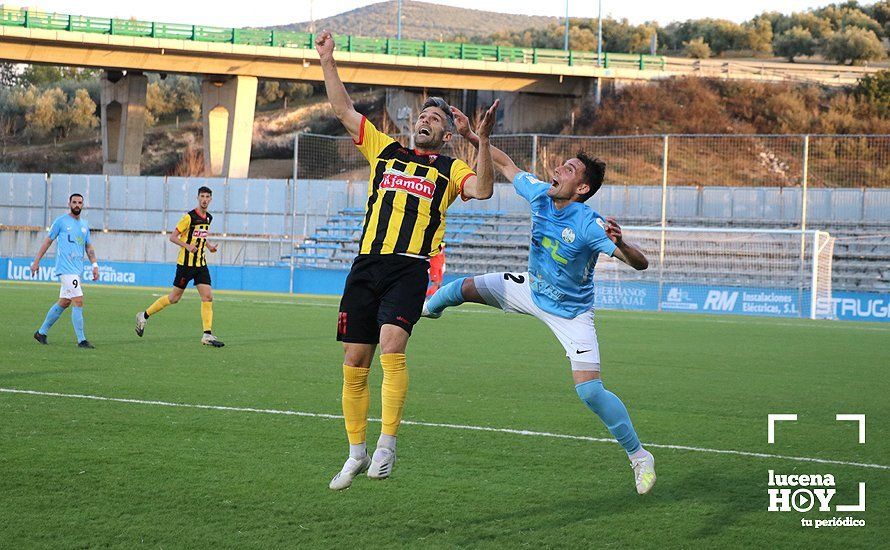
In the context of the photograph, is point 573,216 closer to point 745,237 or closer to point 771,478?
point 771,478

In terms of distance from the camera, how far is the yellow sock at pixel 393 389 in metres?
6.20

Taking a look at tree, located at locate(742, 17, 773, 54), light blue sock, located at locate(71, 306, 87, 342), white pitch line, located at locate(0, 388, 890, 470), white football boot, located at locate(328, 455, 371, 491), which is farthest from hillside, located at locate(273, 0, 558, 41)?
white football boot, located at locate(328, 455, 371, 491)

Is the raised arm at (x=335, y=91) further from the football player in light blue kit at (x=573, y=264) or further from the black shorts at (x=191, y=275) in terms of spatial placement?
the black shorts at (x=191, y=275)

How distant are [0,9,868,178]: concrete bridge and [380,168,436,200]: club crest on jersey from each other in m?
43.5

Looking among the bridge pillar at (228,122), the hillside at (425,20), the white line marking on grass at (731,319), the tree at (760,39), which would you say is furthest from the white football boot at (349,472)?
the hillside at (425,20)

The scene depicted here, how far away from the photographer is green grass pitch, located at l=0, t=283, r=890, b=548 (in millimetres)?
5316

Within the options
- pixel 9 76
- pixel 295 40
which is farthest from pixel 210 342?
pixel 9 76

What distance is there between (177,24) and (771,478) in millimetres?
45702

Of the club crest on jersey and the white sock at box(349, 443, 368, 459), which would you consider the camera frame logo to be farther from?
the club crest on jersey

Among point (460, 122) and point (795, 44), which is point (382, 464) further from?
point (795, 44)

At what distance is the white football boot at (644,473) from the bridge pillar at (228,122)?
46.6 metres

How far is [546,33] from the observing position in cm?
9188

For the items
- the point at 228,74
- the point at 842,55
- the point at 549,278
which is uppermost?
the point at 842,55

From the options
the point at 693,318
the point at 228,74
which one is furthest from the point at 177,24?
the point at 693,318
